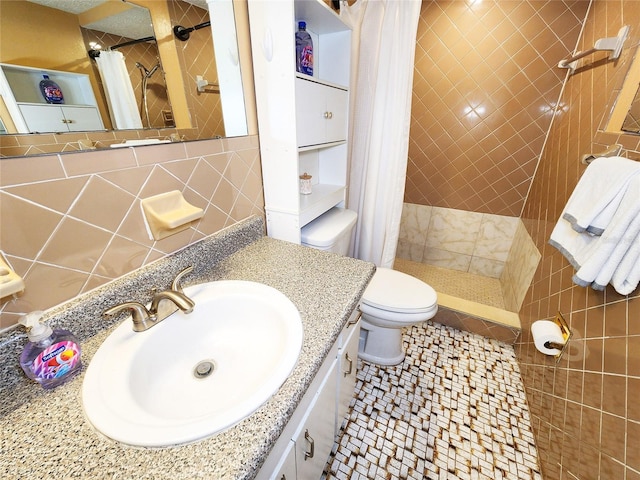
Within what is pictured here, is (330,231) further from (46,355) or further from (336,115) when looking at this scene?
(46,355)

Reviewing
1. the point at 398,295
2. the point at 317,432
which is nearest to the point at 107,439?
the point at 317,432

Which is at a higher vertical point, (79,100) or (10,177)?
(79,100)

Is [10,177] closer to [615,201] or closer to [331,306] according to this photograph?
[331,306]

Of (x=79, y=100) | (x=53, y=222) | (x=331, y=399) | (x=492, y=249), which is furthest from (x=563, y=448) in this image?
(x=79, y=100)

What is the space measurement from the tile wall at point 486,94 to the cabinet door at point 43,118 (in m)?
2.13

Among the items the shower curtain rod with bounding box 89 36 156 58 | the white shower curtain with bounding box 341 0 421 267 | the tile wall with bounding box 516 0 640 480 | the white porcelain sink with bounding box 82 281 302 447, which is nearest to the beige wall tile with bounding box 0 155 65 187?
the shower curtain rod with bounding box 89 36 156 58

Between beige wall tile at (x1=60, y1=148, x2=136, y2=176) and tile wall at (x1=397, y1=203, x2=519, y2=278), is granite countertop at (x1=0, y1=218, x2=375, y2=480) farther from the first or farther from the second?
tile wall at (x1=397, y1=203, x2=519, y2=278)

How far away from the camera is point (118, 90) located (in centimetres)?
64

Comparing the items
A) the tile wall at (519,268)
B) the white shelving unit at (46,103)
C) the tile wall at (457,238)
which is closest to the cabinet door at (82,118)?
the white shelving unit at (46,103)

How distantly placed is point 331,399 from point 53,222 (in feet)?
2.90

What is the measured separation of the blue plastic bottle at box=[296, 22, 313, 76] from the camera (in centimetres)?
106

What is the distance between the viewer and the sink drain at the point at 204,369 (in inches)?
26.4

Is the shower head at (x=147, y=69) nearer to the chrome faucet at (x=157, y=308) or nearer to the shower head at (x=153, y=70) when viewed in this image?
the shower head at (x=153, y=70)

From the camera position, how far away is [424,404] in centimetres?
130
